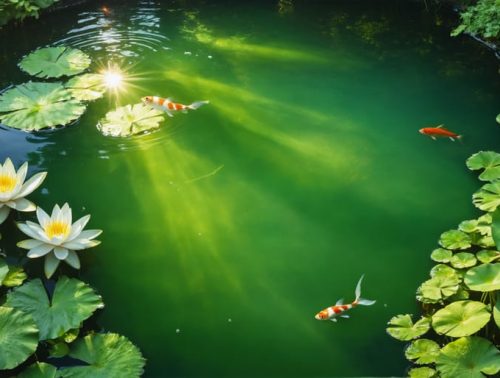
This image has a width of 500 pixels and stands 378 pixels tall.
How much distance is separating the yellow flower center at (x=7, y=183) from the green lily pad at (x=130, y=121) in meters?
1.05

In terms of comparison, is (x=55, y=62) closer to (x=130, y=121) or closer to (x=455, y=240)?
(x=130, y=121)

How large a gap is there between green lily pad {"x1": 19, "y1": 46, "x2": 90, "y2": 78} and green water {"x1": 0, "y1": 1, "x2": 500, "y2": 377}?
0.67 ft

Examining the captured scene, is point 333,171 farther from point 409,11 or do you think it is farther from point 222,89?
point 409,11

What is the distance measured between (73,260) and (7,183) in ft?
2.36

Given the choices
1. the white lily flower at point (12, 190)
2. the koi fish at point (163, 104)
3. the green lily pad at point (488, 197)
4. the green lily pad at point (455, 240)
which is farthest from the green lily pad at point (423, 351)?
the koi fish at point (163, 104)

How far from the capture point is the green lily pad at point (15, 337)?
227 centimetres

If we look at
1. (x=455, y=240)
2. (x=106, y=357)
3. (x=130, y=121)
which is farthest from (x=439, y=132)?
(x=106, y=357)

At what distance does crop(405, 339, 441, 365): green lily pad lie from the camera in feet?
8.04

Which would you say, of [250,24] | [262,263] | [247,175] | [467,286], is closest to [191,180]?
[247,175]

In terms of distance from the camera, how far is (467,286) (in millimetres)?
2666

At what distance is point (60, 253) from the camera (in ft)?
9.37

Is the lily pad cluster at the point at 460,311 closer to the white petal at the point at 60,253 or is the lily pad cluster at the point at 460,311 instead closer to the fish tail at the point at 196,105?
the white petal at the point at 60,253

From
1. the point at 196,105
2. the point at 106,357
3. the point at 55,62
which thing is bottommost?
the point at 106,357

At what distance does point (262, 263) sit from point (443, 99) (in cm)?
252
